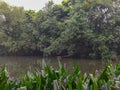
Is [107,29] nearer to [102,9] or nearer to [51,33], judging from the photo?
[102,9]

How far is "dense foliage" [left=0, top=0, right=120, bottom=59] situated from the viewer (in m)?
22.0

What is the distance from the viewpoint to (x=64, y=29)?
24031 mm

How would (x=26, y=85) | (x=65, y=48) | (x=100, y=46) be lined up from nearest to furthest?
1. (x=26, y=85)
2. (x=100, y=46)
3. (x=65, y=48)

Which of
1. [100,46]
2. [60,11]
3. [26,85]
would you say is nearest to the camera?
[26,85]

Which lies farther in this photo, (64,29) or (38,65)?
(64,29)

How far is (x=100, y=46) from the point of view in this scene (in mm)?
21578

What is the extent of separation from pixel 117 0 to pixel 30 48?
8.32 m

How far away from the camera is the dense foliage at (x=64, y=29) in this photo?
72.3 ft

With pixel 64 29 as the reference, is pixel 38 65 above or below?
below

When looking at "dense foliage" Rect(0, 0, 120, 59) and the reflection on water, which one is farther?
"dense foliage" Rect(0, 0, 120, 59)

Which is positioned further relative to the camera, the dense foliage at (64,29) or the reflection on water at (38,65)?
the dense foliage at (64,29)

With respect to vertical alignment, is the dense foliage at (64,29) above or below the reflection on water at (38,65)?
above

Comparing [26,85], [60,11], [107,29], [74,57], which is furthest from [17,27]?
[26,85]

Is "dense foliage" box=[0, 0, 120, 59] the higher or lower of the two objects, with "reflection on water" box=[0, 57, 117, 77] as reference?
higher
